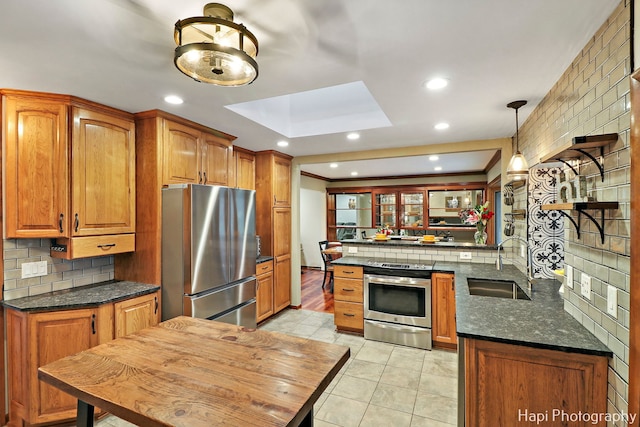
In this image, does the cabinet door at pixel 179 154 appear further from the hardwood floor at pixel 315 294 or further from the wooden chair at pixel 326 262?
the wooden chair at pixel 326 262

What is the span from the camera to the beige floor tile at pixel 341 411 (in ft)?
7.12

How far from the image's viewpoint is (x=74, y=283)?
8.34 feet

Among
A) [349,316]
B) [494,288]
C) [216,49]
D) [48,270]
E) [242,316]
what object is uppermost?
[216,49]

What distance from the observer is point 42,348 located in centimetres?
203

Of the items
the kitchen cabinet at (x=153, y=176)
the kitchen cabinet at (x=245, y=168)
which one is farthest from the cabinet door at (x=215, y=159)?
the kitchen cabinet at (x=245, y=168)

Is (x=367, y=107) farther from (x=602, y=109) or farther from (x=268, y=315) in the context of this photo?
(x=268, y=315)

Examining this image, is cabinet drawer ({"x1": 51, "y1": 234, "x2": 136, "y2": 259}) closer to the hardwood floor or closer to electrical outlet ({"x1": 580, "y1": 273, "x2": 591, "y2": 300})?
the hardwood floor

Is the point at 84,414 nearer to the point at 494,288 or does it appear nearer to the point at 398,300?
the point at 398,300

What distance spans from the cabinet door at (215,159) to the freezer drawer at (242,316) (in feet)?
4.44

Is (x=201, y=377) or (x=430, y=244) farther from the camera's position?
(x=430, y=244)

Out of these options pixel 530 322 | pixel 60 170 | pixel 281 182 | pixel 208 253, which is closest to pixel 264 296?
pixel 208 253

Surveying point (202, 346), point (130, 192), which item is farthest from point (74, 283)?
point (202, 346)

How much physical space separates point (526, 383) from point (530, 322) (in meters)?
0.33

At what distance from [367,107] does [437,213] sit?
4947 mm
